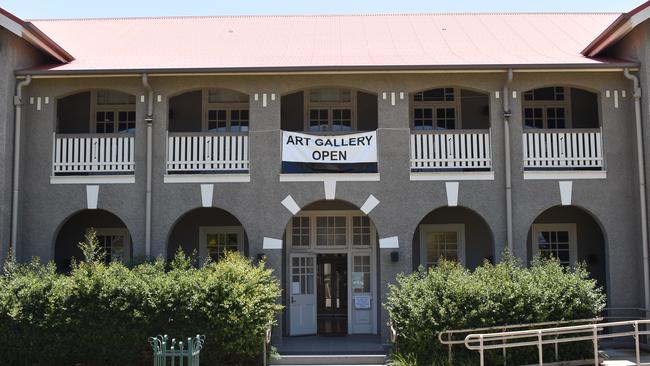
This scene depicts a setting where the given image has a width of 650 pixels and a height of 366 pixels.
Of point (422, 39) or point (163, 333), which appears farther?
point (422, 39)

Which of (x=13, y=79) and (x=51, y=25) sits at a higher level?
(x=51, y=25)

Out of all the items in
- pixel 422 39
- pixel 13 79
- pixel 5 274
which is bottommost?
pixel 5 274

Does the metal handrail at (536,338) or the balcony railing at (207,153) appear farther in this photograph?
the balcony railing at (207,153)

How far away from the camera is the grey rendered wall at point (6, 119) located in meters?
15.1

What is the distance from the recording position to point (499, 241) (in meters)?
15.6

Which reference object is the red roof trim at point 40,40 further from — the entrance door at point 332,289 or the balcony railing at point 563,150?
the balcony railing at point 563,150

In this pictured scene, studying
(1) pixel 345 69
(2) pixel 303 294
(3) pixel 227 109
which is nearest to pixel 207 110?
(3) pixel 227 109

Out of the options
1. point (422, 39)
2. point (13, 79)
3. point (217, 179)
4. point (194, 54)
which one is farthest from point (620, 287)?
point (13, 79)

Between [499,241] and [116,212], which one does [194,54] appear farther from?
[499,241]

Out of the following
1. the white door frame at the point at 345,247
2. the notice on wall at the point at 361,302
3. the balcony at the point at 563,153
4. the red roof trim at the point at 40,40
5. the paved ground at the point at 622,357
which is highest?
the red roof trim at the point at 40,40

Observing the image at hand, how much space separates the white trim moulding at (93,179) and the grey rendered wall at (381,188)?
140 mm

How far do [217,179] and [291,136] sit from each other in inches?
76.7

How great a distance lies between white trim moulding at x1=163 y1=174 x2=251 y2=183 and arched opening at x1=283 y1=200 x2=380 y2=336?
2490 millimetres

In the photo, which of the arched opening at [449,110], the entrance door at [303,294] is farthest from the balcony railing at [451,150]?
the entrance door at [303,294]
